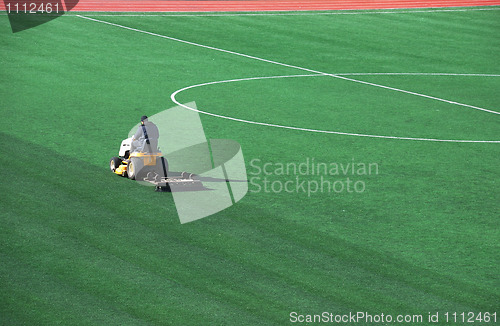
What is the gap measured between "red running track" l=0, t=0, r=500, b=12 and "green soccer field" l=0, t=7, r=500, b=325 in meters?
5.19

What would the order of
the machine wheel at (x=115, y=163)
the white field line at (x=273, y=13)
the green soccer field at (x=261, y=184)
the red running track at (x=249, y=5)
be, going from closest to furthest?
the green soccer field at (x=261, y=184) → the machine wheel at (x=115, y=163) → the white field line at (x=273, y=13) → the red running track at (x=249, y=5)

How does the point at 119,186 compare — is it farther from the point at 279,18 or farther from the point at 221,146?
the point at 279,18

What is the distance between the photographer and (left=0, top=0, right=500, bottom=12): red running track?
38.6 meters

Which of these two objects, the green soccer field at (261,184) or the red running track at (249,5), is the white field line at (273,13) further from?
the green soccer field at (261,184)

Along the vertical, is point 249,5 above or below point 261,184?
below

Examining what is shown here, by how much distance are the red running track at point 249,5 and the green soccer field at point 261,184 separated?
17.0ft

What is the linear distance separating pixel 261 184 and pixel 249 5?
923 inches

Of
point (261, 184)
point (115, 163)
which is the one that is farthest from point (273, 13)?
point (261, 184)

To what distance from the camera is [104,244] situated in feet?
46.9

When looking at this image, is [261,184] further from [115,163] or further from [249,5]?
[249,5]

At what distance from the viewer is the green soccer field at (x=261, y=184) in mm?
12609

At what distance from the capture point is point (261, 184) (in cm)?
1752

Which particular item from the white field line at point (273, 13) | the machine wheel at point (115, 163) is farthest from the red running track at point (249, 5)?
the machine wheel at point (115, 163)

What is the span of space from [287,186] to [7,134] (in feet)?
22.9
